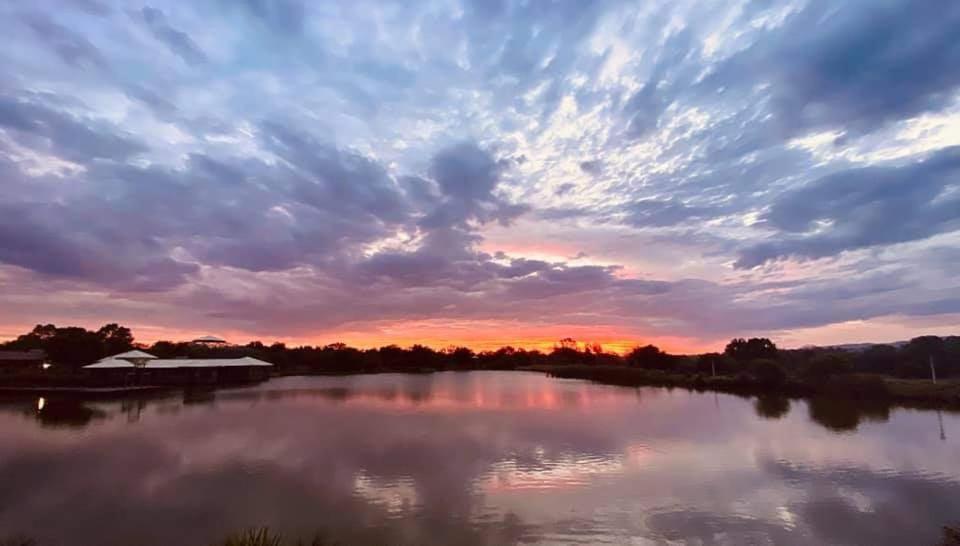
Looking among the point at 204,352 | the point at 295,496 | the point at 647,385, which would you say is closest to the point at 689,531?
the point at 295,496

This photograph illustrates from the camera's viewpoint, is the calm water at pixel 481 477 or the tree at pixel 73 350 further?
the tree at pixel 73 350

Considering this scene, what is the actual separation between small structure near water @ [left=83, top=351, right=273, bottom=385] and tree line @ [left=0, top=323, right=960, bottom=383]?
415 inches

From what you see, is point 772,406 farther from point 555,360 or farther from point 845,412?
point 555,360

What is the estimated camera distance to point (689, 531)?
411 inches

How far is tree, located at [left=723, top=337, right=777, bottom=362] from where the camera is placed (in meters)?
62.0

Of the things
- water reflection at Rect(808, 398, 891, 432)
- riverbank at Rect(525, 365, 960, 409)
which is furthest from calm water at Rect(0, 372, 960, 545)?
riverbank at Rect(525, 365, 960, 409)

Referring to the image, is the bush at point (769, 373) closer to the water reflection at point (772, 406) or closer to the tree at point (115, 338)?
the water reflection at point (772, 406)

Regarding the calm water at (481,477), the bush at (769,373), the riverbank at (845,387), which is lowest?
the calm water at (481,477)

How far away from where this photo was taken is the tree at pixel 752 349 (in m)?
62.0

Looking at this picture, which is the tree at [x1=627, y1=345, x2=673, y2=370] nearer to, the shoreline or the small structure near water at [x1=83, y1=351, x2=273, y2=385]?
the shoreline

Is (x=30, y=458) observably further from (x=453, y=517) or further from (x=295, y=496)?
(x=453, y=517)

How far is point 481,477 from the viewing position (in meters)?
14.5

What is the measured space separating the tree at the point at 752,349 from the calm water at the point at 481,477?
120 feet

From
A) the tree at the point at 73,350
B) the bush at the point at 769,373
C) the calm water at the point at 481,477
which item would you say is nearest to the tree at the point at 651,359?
the bush at the point at 769,373
